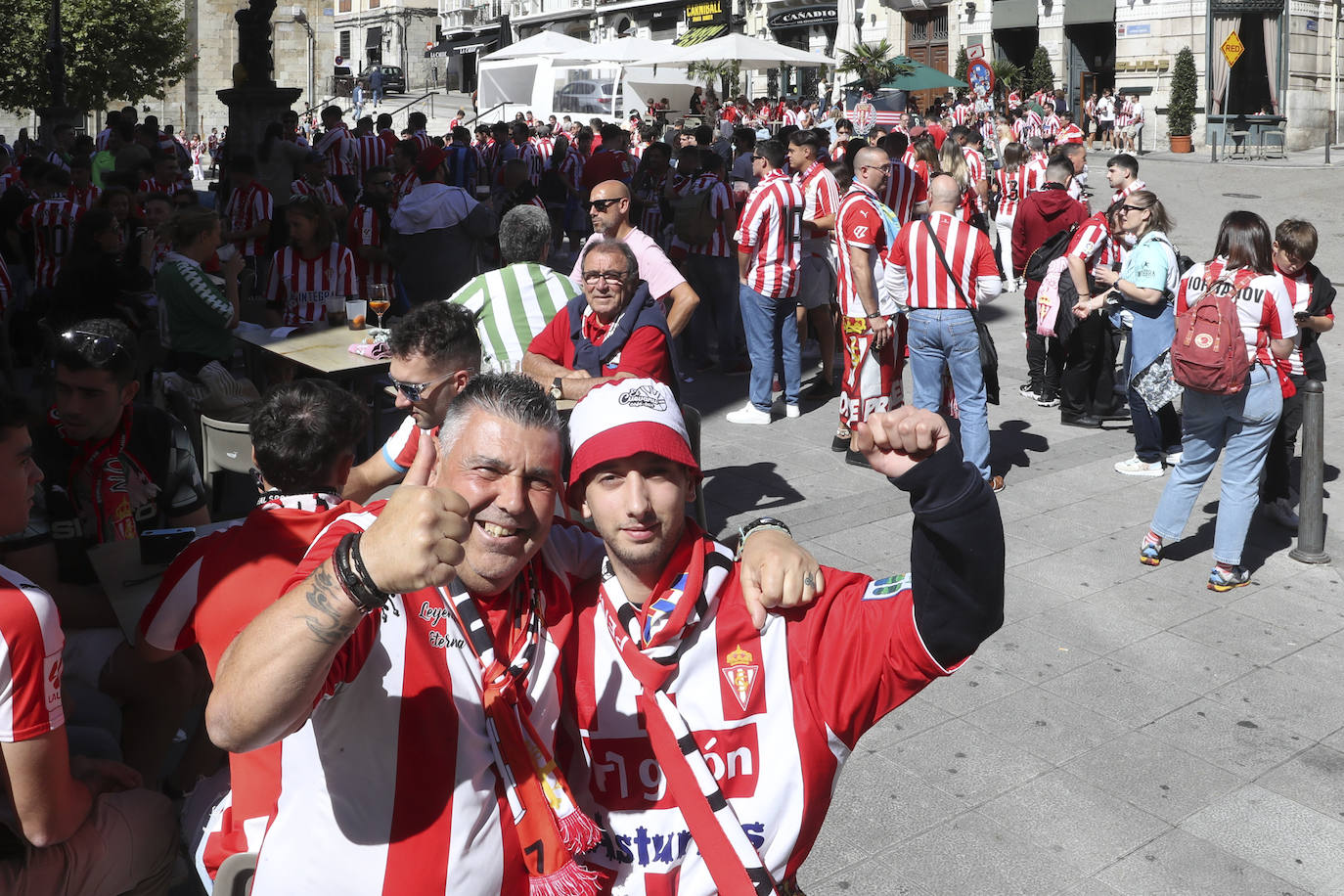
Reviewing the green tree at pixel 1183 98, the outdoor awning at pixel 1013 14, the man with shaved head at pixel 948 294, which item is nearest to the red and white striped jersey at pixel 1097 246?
the man with shaved head at pixel 948 294

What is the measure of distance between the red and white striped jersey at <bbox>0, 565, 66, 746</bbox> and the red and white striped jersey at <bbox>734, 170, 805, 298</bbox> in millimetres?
7344

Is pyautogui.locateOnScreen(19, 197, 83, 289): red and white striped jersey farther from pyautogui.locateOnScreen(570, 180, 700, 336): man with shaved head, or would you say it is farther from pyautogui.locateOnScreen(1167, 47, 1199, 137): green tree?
pyautogui.locateOnScreen(1167, 47, 1199, 137): green tree

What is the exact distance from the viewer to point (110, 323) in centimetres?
438

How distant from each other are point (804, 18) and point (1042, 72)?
13.1 metres

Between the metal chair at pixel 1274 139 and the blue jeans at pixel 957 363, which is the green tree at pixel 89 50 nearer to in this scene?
the blue jeans at pixel 957 363

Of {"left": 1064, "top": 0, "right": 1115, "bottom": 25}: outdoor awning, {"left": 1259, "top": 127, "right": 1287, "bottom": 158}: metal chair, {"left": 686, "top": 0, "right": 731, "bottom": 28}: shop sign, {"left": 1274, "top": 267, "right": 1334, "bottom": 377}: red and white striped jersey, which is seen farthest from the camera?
{"left": 686, "top": 0, "right": 731, "bottom": 28}: shop sign

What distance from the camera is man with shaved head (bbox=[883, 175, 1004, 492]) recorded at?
24.1ft

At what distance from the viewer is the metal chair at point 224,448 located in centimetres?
584

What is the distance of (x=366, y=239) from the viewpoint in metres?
10.2

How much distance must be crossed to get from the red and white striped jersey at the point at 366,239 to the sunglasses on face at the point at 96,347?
5434mm

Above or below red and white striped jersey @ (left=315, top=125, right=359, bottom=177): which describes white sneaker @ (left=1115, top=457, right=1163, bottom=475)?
below

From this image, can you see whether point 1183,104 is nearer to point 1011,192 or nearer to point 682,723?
point 1011,192

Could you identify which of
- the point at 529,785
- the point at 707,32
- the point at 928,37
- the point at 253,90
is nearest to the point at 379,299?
the point at 529,785

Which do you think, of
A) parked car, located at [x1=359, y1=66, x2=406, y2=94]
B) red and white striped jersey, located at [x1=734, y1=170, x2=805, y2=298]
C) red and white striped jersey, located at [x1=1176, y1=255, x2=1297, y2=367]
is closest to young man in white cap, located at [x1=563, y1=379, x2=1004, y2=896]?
red and white striped jersey, located at [x1=1176, y1=255, x2=1297, y2=367]
